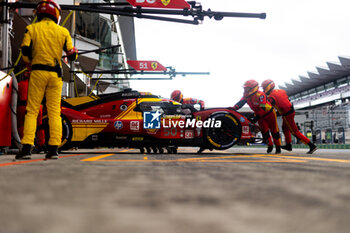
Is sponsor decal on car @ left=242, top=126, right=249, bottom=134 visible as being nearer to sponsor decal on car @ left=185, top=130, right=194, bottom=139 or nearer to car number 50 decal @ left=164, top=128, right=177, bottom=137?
sponsor decal on car @ left=185, top=130, right=194, bottom=139

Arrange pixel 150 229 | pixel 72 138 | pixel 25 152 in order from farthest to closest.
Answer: pixel 72 138
pixel 25 152
pixel 150 229

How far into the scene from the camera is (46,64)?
376cm

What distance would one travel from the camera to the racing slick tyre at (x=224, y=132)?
6227mm

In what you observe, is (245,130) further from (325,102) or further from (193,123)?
(325,102)

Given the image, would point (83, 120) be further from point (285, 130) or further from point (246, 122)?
point (285, 130)

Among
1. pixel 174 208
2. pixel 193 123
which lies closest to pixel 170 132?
pixel 193 123

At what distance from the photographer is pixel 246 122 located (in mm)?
6312

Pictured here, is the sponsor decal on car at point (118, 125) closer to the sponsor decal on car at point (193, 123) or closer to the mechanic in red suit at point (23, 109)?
the sponsor decal on car at point (193, 123)

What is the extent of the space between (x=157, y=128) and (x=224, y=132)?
142 centimetres

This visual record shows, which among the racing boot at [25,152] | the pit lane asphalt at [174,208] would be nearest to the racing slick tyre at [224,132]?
the racing boot at [25,152]

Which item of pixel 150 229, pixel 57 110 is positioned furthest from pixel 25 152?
pixel 150 229

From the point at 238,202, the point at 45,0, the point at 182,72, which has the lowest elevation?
the point at 238,202

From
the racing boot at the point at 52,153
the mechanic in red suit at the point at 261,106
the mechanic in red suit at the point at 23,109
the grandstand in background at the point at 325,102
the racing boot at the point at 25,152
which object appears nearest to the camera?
the racing boot at the point at 25,152

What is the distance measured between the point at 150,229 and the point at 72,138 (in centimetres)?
594
